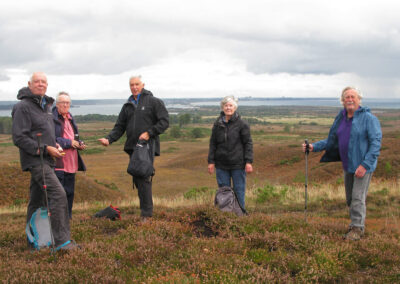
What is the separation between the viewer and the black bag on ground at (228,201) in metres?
6.56

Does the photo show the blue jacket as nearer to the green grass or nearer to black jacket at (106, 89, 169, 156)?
the green grass

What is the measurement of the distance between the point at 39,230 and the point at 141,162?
1.76m

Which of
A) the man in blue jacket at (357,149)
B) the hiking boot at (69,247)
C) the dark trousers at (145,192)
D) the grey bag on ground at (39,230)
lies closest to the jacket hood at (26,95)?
the grey bag on ground at (39,230)

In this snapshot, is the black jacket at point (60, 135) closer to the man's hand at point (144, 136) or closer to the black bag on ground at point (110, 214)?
the black bag on ground at point (110, 214)

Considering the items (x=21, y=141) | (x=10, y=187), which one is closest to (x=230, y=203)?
(x=21, y=141)

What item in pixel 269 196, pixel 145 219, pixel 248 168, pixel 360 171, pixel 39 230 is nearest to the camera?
pixel 39 230

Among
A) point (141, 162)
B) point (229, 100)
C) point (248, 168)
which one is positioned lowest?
point (248, 168)

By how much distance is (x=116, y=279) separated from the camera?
3871 millimetres

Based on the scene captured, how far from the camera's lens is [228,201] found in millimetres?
6613

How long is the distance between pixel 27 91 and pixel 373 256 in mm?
4879

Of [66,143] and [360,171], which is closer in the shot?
[360,171]

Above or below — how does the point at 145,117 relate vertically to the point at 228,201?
above

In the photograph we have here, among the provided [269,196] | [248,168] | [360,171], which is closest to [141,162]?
[248,168]

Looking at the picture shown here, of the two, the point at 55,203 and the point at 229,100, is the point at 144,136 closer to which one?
the point at 229,100
